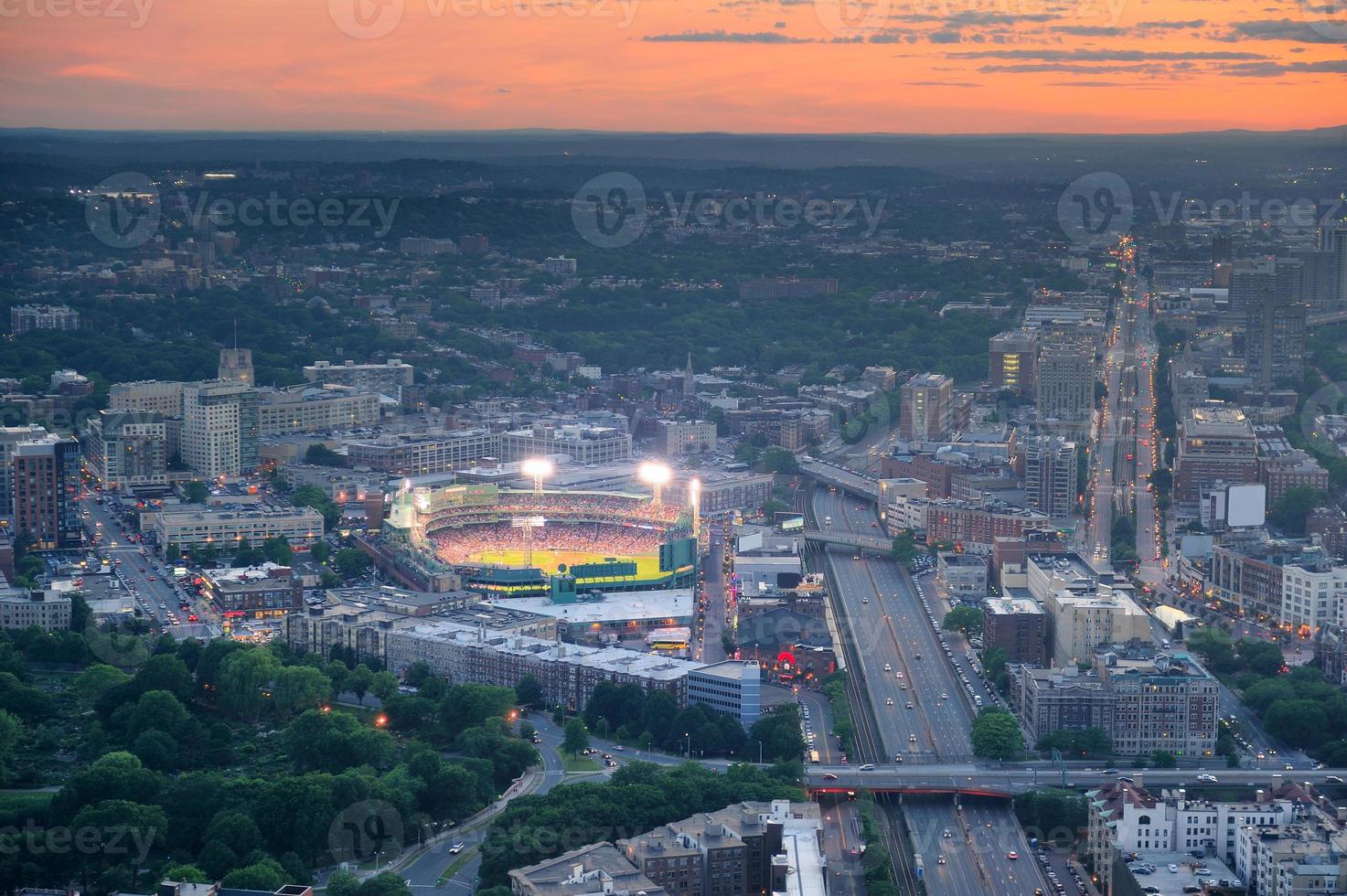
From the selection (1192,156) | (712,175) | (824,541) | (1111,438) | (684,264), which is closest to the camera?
(824,541)

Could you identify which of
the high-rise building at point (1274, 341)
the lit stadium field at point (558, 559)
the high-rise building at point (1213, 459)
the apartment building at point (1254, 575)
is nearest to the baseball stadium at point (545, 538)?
the lit stadium field at point (558, 559)

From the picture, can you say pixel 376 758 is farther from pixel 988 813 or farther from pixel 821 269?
pixel 821 269

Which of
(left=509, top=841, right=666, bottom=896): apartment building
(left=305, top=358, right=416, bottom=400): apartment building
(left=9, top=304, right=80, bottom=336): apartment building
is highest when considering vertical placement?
(left=9, top=304, right=80, bottom=336): apartment building

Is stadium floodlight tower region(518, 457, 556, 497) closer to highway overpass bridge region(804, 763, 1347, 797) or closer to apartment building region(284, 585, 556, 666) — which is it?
apartment building region(284, 585, 556, 666)

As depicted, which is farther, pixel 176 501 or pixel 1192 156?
pixel 1192 156

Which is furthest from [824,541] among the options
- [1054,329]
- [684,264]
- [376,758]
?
[684,264]

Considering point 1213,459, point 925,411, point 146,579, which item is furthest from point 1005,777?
point 925,411

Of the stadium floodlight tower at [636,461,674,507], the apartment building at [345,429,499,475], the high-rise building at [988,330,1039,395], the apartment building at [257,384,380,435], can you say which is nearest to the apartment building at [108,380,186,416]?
the apartment building at [257,384,380,435]
